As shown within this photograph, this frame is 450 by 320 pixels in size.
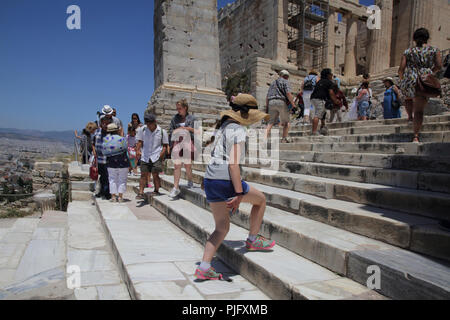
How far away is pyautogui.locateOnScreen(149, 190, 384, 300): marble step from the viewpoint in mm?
1960

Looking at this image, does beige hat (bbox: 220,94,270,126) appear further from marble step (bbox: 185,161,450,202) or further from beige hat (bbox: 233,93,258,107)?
marble step (bbox: 185,161,450,202)

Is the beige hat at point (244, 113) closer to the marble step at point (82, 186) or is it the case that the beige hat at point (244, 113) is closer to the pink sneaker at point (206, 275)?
the pink sneaker at point (206, 275)

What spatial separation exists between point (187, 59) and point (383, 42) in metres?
16.7

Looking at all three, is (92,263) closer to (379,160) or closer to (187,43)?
(379,160)

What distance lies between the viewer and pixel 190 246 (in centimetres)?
349

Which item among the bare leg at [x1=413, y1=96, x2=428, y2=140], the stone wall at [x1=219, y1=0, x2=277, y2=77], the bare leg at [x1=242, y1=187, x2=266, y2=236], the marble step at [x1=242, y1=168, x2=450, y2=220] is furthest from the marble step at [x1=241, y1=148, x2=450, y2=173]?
the stone wall at [x1=219, y1=0, x2=277, y2=77]

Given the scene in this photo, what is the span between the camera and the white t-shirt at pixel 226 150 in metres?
2.39

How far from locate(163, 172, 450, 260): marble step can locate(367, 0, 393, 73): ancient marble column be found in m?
20.8

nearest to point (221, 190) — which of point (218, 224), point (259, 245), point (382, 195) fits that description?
point (218, 224)

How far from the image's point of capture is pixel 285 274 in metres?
2.21

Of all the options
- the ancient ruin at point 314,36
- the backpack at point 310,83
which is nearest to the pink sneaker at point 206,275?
the backpack at point 310,83
